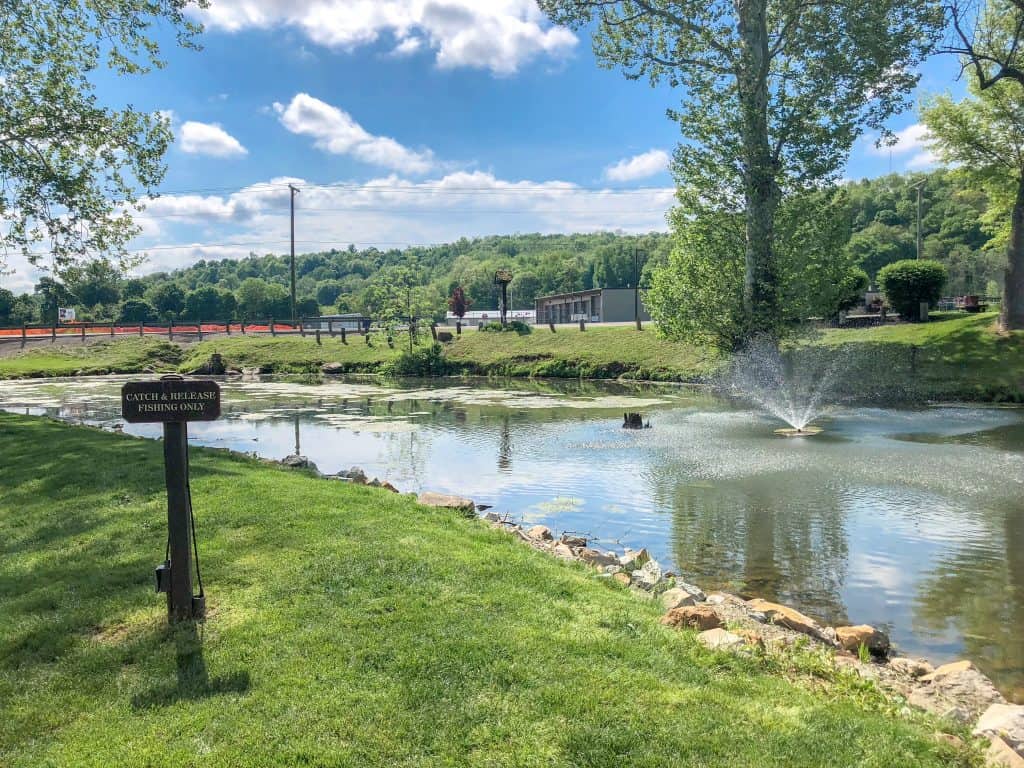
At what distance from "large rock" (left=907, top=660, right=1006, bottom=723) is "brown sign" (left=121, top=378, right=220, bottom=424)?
512 centimetres

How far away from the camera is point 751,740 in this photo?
3.57 m

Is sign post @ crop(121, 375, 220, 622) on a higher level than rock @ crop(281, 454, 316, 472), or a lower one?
higher

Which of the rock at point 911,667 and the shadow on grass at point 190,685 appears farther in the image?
the rock at point 911,667

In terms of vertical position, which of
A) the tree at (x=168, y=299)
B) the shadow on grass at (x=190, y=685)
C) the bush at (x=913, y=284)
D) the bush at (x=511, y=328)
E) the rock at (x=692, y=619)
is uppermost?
the tree at (x=168, y=299)

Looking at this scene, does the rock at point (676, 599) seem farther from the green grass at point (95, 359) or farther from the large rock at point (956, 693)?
the green grass at point (95, 359)

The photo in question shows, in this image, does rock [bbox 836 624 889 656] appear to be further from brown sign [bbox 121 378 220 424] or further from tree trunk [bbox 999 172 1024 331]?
tree trunk [bbox 999 172 1024 331]

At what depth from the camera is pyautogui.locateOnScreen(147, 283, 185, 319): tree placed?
118306mm

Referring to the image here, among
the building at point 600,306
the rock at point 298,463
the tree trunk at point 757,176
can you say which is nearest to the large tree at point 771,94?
the tree trunk at point 757,176

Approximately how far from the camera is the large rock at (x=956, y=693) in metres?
4.38

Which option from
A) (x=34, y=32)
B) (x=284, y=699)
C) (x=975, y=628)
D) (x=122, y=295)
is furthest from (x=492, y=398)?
(x=122, y=295)

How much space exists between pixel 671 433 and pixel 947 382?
14.0 meters

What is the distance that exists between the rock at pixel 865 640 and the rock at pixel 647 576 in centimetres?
164

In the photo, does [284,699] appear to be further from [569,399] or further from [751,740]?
[569,399]

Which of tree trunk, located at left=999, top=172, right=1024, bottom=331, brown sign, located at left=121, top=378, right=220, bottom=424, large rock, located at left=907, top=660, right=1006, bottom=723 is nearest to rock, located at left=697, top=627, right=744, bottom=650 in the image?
large rock, located at left=907, top=660, right=1006, bottom=723
